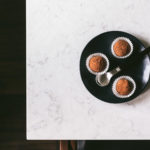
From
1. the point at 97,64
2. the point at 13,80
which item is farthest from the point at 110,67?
the point at 13,80

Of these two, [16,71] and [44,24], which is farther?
[16,71]

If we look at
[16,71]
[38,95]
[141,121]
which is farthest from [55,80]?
[16,71]

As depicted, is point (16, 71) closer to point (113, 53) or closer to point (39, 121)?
point (39, 121)

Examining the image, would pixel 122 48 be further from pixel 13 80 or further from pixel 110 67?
pixel 13 80

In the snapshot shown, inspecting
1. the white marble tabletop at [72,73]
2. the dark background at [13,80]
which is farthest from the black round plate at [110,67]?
the dark background at [13,80]

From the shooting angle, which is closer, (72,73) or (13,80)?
(72,73)

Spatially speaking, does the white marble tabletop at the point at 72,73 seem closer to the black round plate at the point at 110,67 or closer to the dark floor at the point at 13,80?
the black round plate at the point at 110,67
